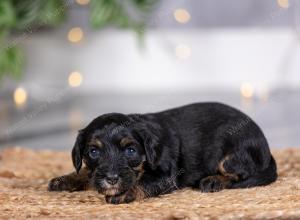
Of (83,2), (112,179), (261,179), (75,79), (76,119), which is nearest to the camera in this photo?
(112,179)

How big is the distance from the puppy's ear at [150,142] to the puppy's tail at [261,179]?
44 cm

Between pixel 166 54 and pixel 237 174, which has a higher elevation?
pixel 166 54

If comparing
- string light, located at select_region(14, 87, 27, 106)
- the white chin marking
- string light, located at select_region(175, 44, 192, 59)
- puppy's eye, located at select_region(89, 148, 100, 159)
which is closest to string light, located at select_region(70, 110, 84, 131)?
string light, located at select_region(14, 87, 27, 106)

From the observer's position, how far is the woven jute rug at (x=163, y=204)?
2.77 metres

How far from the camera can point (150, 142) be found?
10.5ft

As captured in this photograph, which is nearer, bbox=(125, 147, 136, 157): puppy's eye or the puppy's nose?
the puppy's nose

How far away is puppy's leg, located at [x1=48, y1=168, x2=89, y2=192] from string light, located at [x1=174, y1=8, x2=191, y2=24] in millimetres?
6008

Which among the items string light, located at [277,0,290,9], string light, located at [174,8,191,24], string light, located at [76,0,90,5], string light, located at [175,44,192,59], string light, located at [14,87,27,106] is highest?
string light, located at [76,0,90,5]

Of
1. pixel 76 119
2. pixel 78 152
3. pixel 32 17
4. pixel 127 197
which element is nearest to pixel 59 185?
pixel 78 152

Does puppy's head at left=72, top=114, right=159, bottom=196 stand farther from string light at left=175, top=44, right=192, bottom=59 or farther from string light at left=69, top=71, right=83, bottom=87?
string light at left=69, top=71, right=83, bottom=87

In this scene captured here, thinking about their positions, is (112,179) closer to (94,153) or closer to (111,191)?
(111,191)

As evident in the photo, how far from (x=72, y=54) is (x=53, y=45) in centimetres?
30

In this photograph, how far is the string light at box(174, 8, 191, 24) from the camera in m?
9.26

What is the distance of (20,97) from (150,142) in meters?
5.37
